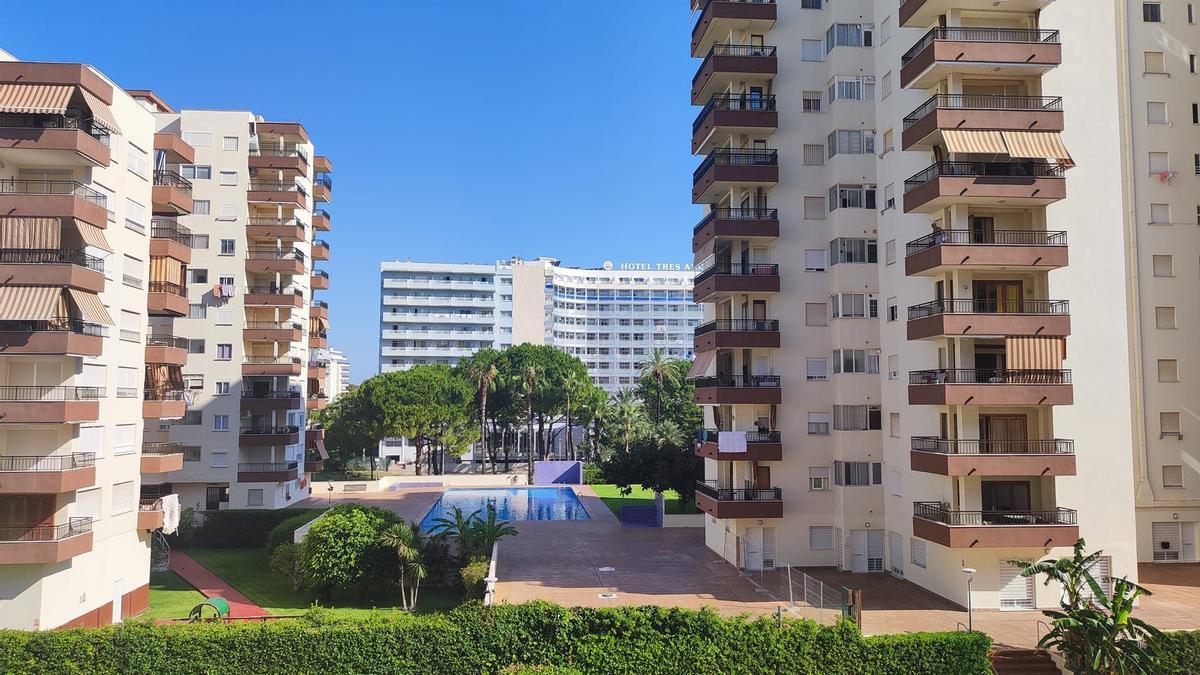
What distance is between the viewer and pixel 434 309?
146500 mm

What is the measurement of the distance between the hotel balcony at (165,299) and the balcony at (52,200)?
18.5 ft

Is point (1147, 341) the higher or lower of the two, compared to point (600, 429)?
higher

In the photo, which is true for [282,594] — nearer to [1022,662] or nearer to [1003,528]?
[1022,662]

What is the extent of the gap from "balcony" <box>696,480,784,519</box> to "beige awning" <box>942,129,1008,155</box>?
18.5 m

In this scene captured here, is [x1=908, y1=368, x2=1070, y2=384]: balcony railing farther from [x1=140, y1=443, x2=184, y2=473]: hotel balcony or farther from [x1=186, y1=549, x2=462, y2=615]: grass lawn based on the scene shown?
[x1=140, y1=443, x2=184, y2=473]: hotel balcony

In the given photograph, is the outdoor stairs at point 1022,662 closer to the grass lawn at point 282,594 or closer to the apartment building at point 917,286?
the apartment building at point 917,286

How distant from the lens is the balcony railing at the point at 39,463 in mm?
30781

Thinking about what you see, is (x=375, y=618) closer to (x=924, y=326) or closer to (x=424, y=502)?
(x=924, y=326)

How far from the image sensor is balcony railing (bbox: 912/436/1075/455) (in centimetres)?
3309

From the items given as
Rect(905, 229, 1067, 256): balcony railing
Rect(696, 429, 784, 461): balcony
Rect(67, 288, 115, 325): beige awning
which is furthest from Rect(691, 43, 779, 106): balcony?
Rect(67, 288, 115, 325): beige awning

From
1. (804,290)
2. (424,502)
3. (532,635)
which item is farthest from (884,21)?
(424,502)

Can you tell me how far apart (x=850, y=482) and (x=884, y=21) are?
2298 centimetres

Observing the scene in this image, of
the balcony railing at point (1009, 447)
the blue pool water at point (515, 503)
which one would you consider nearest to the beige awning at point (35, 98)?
the blue pool water at point (515, 503)

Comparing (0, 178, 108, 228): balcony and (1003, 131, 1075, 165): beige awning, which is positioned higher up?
(1003, 131, 1075, 165): beige awning
